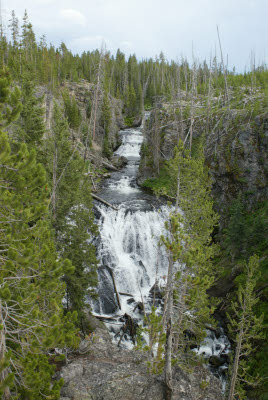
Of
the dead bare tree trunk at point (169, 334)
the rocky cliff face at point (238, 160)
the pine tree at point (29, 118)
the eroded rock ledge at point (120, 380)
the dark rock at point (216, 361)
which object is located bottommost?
the dark rock at point (216, 361)

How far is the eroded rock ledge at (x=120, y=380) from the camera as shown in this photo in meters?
9.95

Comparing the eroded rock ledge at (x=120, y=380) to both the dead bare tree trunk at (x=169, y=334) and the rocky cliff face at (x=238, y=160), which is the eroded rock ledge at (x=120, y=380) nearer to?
the dead bare tree trunk at (x=169, y=334)

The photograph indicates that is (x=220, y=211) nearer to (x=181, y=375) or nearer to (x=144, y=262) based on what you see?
(x=144, y=262)

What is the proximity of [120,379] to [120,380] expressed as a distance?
7 centimetres

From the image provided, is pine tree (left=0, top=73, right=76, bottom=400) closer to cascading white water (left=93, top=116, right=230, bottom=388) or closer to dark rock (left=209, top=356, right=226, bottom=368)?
cascading white water (left=93, top=116, right=230, bottom=388)

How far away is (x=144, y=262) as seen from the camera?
76.7 ft

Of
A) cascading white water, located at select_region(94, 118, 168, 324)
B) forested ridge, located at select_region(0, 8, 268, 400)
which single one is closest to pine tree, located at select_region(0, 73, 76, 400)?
forested ridge, located at select_region(0, 8, 268, 400)

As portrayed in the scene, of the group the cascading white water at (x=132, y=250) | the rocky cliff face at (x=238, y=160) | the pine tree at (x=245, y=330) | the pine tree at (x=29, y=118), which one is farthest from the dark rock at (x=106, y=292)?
the rocky cliff face at (x=238, y=160)

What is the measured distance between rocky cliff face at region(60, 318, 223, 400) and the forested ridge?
652 millimetres

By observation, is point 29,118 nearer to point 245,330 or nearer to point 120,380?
point 120,380

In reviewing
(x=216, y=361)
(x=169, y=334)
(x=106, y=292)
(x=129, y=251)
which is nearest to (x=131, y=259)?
(x=129, y=251)

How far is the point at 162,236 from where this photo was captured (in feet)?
27.9

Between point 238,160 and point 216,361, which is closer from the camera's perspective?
point 216,361

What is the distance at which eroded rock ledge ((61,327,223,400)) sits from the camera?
9945mm
